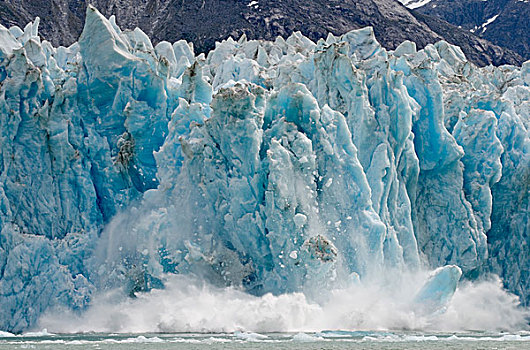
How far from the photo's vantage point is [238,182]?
22297 millimetres

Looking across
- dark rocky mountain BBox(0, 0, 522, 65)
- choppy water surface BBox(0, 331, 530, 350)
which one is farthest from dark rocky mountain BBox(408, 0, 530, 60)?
choppy water surface BBox(0, 331, 530, 350)

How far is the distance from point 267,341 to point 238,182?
17.2ft

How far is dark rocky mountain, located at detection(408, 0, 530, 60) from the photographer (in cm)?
9444

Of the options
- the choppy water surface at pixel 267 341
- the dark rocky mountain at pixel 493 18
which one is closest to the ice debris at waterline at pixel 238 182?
the choppy water surface at pixel 267 341

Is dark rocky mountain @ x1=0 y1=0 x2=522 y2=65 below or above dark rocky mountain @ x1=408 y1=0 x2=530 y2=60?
below

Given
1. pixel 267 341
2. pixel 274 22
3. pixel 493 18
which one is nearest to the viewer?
pixel 267 341

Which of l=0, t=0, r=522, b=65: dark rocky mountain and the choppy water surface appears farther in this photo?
l=0, t=0, r=522, b=65: dark rocky mountain

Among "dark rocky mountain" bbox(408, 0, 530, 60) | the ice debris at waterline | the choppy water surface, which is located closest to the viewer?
the choppy water surface

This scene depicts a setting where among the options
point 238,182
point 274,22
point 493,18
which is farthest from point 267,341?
point 493,18

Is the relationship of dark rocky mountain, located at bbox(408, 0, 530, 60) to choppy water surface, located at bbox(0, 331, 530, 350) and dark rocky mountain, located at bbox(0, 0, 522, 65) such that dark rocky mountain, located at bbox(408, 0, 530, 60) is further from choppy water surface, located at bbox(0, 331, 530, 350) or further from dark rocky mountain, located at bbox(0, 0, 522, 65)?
choppy water surface, located at bbox(0, 331, 530, 350)

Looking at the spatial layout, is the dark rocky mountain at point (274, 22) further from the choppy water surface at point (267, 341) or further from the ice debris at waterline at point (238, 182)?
the choppy water surface at point (267, 341)

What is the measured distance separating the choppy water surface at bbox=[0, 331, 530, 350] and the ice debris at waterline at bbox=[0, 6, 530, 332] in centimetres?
188

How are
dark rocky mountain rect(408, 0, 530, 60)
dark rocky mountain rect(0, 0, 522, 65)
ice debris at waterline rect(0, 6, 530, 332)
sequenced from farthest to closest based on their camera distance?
dark rocky mountain rect(408, 0, 530, 60) < dark rocky mountain rect(0, 0, 522, 65) < ice debris at waterline rect(0, 6, 530, 332)

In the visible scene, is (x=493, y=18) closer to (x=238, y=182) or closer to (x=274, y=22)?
(x=274, y=22)
